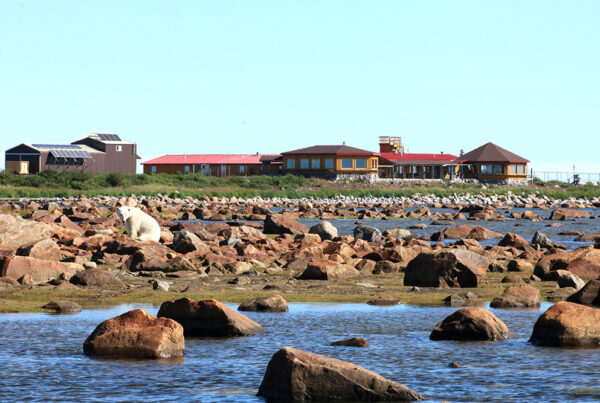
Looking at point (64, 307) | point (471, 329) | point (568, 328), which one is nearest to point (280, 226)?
point (64, 307)

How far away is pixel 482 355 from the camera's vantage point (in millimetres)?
14977

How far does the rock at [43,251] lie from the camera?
91.1ft

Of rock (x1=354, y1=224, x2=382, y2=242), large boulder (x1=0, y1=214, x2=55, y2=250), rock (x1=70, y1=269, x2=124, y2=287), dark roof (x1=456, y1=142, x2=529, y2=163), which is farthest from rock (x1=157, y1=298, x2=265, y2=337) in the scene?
dark roof (x1=456, y1=142, x2=529, y2=163)

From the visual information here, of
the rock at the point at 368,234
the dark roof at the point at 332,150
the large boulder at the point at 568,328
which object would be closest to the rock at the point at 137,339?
the large boulder at the point at 568,328

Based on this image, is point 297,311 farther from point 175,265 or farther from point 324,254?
point 324,254

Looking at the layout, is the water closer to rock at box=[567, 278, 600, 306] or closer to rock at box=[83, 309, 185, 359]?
rock at box=[83, 309, 185, 359]

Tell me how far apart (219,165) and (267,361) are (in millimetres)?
119360

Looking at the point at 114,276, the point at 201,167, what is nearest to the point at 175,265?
the point at 114,276

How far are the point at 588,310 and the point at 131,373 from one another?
8396mm

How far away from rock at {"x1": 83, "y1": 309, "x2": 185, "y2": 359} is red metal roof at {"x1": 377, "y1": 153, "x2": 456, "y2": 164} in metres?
116

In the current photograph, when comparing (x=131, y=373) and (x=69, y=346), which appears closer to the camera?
(x=131, y=373)

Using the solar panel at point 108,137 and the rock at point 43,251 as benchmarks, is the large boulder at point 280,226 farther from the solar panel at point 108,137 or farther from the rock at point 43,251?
the solar panel at point 108,137

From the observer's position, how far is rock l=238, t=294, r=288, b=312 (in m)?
20.0

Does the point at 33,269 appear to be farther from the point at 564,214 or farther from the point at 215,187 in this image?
the point at 215,187
